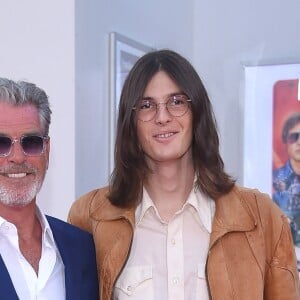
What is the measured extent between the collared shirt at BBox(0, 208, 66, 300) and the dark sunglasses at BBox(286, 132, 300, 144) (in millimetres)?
1682

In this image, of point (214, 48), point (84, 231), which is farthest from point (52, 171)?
point (214, 48)

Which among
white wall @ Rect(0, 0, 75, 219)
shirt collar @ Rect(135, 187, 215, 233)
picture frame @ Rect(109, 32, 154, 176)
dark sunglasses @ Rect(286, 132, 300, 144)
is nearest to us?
shirt collar @ Rect(135, 187, 215, 233)

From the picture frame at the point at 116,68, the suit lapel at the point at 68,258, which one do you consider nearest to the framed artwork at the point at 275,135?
the picture frame at the point at 116,68

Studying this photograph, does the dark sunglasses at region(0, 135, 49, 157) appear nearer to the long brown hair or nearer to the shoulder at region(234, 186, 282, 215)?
the long brown hair

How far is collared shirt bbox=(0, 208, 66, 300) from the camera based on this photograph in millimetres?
1539

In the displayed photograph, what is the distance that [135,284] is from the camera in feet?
5.80

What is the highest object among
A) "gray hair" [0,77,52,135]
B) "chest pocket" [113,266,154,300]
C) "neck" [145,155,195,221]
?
"gray hair" [0,77,52,135]

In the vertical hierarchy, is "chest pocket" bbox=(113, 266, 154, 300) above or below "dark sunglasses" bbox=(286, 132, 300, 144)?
below

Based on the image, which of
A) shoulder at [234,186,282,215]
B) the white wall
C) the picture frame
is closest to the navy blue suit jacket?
shoulder at [234,186,282,215]

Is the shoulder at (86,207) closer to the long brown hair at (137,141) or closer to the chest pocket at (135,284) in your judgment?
the long brown hair at (137,141)

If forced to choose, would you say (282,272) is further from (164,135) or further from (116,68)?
(116,68)

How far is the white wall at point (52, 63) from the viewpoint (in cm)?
254

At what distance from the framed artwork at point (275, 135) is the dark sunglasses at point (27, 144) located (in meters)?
A: 1.68

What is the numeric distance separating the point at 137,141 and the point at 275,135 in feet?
4.45
